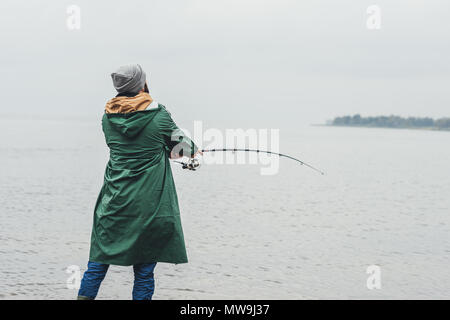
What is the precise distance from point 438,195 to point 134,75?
1576 cm

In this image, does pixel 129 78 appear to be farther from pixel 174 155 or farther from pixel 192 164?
pixel 192 164

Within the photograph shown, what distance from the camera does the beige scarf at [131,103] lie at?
4.33 meters

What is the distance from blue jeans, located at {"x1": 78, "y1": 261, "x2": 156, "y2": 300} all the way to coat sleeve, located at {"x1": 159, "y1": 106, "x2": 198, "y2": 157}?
812 mm

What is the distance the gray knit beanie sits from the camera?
4.33 m

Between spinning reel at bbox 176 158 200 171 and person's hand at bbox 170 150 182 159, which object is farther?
spinning reel at bbox 176 158 200 171

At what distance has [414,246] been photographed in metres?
9.74

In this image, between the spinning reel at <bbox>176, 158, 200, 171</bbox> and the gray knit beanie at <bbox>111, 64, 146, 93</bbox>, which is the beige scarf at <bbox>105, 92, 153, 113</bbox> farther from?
the spinning reel at <bbox>176, 158, 200, 171</bbox>

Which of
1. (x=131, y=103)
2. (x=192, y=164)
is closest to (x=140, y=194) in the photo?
(x=192, y=164)

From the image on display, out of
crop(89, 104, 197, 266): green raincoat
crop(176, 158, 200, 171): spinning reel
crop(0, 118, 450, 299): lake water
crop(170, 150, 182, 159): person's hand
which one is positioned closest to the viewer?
crop(89, 104, 197, 266): green raincoat

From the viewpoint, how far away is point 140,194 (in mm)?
4301

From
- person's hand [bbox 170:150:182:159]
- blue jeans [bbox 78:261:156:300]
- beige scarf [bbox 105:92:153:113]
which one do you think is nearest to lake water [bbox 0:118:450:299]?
blue jeans [bbox 78:261:156:300]

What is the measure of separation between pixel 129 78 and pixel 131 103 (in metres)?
0.17
